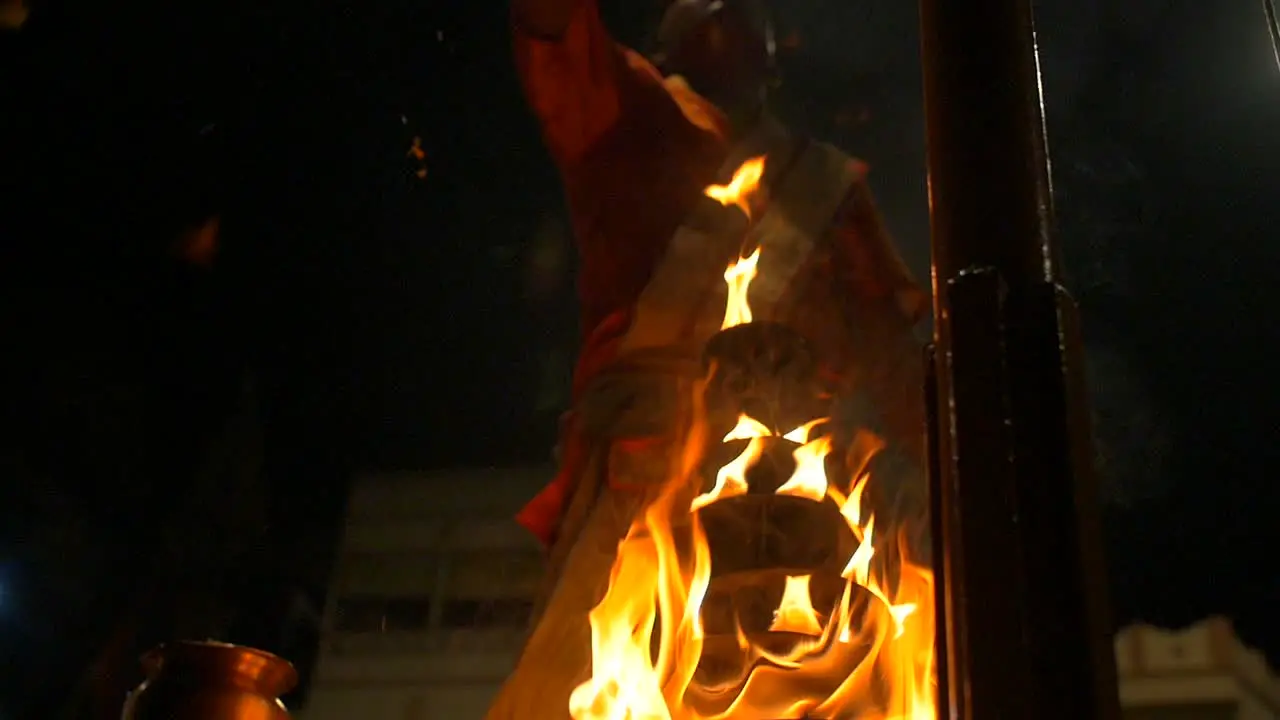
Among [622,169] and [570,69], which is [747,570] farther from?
[570,69]

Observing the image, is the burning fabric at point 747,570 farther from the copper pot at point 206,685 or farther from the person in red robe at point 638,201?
the copper pot at point 206,685

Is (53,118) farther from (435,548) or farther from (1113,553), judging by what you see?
(1113,553)

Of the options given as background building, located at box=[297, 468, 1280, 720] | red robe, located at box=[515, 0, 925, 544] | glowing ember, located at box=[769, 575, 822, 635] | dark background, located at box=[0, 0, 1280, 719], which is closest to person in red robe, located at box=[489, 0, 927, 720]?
red robe, located at box=[515, 0, 925, 544]

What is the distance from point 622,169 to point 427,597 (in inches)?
152

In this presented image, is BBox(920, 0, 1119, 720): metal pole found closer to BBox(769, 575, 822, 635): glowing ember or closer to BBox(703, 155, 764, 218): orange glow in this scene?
BBox(769, 575, 822, 635): glowing ember

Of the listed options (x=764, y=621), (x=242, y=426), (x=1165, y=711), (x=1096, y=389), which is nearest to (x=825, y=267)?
(x=764, y=621)

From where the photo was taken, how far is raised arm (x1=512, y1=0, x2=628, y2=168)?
3154 mm

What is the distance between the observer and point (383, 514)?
6.47 metres

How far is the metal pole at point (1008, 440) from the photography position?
1.17m

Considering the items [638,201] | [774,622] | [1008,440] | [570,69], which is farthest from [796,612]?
[570,69]

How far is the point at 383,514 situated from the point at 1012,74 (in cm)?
542

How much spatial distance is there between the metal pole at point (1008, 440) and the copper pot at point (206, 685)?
74.8 inches

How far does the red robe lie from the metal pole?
169 cm

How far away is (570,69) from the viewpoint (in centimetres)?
331
